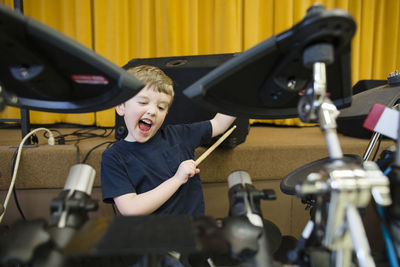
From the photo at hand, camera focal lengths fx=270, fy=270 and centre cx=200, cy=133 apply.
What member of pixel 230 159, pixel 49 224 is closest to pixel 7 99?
pixel 49 224

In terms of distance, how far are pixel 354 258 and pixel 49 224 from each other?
392 millimetres

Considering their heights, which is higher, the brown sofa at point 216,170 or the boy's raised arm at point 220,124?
the boy's raised arm at point 220,124

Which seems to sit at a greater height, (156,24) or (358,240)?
(156,24)

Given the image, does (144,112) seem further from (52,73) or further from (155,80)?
(52,73)

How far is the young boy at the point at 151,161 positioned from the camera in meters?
0.71

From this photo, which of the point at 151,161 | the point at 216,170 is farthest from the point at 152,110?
→ the point at 216,170

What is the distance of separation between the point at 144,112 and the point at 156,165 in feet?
0.53

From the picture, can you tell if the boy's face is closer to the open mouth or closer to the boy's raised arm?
the open mouth

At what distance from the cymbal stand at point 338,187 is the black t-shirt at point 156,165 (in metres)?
0.52

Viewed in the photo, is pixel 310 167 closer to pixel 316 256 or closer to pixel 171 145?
pixel 316 256

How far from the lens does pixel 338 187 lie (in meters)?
0.29

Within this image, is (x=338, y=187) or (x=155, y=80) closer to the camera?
(x=338, y=187)

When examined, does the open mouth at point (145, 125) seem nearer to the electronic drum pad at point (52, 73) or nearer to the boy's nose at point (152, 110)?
the boy's nose at point (152, 110)

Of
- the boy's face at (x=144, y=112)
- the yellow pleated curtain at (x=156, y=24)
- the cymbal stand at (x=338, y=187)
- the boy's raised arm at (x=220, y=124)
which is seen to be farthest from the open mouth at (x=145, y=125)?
the yellow pleated curtain at (x=156, y=24)
